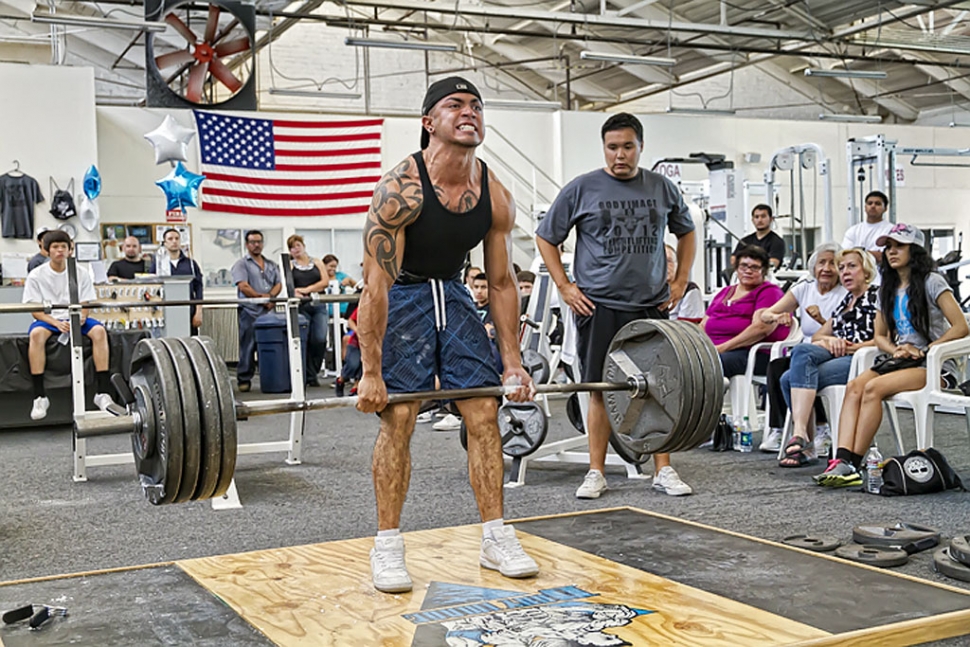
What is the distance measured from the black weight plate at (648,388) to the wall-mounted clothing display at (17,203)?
26.3ft

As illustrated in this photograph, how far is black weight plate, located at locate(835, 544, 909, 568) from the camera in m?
2.78

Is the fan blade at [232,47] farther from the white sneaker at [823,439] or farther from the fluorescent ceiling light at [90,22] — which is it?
the white sneaker at [823,439]

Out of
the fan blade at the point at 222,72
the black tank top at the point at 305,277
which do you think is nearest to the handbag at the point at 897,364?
the black tank top at the point at 305,277

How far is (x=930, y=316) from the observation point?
414 cm

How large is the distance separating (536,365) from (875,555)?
213cm

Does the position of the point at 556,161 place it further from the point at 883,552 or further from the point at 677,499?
the point at 883,552

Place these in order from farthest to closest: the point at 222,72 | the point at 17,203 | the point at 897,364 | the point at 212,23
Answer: the point at 17,203, the point at 222,72, the point at 212,23, the point at 897,364

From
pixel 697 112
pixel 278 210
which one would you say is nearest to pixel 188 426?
pixel 278 210

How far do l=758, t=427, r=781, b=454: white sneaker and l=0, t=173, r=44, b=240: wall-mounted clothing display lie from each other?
7.34 m

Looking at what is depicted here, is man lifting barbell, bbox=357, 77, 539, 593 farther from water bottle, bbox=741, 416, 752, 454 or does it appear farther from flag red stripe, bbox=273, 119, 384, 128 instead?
flag red stripe, bbox=273, 119, 384, 128

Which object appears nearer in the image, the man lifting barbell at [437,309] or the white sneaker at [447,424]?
the man lifting barbell at [437,309]

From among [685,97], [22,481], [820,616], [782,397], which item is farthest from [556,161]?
[820,616]

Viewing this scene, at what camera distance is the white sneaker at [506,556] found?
2.64 meters

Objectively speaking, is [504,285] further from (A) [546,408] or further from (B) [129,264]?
(B) [129,264]
